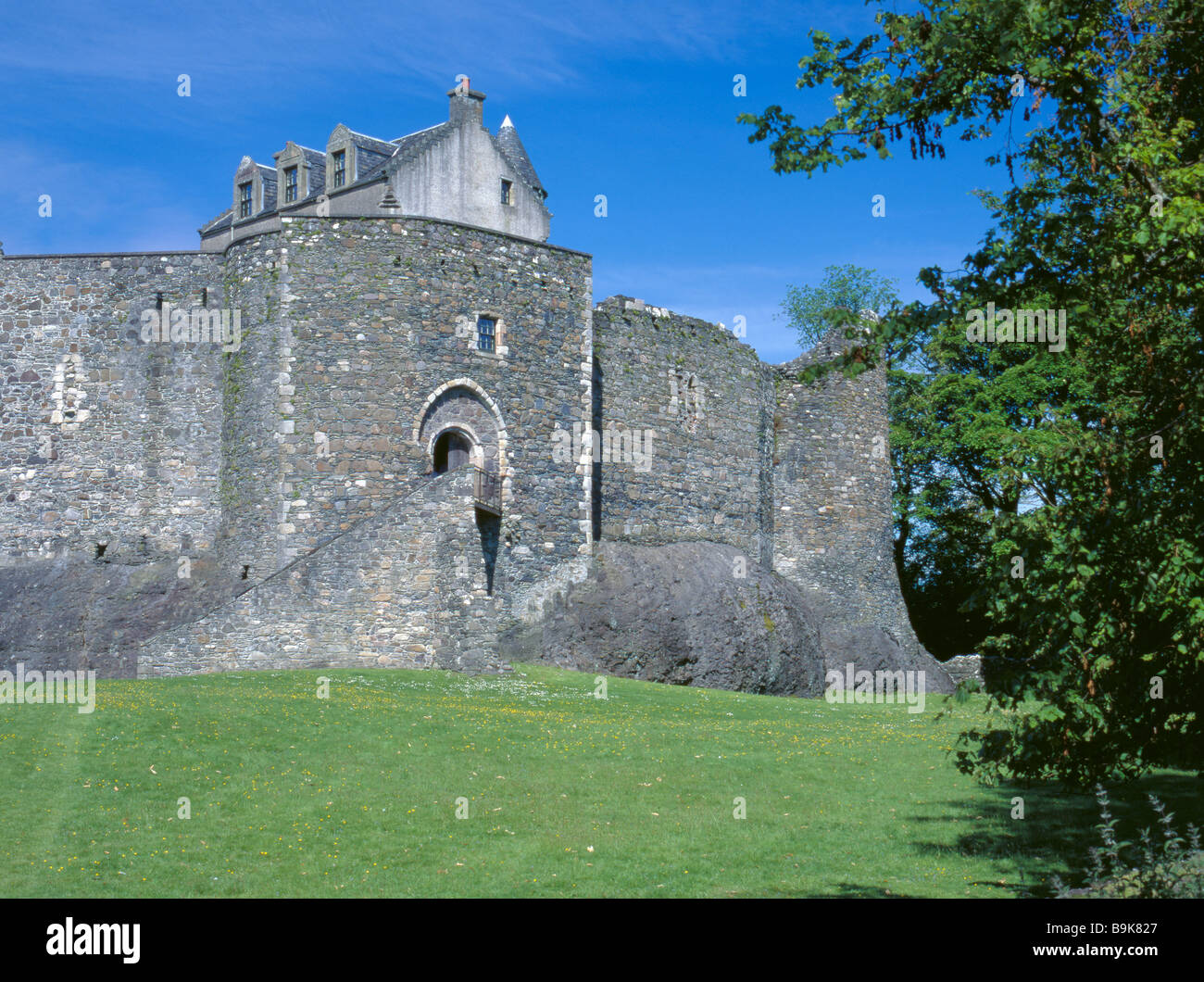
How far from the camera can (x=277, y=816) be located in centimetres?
1617

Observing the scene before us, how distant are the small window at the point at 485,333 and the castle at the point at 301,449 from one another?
5 centimetres

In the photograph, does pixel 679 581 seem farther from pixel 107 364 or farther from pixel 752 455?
pixel 107 364

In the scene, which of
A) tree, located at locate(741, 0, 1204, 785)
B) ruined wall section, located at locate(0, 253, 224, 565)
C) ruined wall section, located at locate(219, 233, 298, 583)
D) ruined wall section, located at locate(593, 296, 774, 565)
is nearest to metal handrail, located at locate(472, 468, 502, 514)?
ruined wall section, located at locate(219, 233, 298, 583)

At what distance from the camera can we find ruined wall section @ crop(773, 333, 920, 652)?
147 feet

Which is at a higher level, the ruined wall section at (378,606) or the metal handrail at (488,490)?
the metal handrail at (488,490)

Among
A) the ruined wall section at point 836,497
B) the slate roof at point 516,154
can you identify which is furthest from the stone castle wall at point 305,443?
the slate roof at point 516,154

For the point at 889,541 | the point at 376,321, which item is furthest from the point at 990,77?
the point at 889,541

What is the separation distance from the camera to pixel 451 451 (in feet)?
109

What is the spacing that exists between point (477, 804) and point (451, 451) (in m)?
16.8

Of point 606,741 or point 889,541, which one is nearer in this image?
point 606,741

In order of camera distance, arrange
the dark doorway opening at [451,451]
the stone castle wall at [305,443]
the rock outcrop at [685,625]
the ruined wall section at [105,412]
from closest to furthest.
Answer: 1. the stone castle wall at [305,443]
2. the ruined wall section at [105,412]
3. the dark doorway opening at [451,451]
4. the rock outcrop at [685,625]

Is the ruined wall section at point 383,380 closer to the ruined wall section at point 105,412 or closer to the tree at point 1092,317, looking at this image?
the ruined wall section at point 105,412

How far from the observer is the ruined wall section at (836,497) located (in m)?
44.9

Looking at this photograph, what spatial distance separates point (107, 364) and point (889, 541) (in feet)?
89.6
